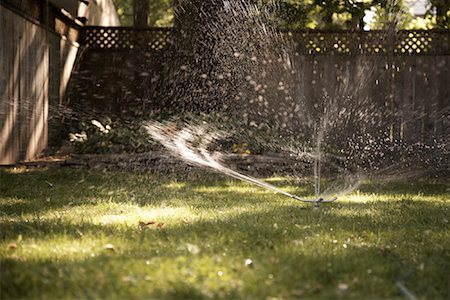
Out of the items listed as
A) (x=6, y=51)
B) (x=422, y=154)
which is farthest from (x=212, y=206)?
(x=422, y=154)

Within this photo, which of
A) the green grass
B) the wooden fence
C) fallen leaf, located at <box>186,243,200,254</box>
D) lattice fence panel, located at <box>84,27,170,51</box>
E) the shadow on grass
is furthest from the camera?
lattice fence panel, located at <box>84,27,170,51</box>

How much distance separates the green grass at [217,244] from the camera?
254 centimetres

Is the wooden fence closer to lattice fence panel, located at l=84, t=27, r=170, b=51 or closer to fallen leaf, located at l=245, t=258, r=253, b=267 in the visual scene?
lattice fence panel, located at l=84, t=27, r=170, b=51

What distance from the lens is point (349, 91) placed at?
10.6 meters

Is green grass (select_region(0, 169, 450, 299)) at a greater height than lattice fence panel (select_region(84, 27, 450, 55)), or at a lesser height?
lesser

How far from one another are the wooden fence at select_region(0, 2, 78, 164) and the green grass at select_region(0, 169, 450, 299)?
6.28 feet

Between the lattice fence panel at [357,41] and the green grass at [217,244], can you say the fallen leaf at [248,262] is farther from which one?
the lattice fence panel at [357,41]

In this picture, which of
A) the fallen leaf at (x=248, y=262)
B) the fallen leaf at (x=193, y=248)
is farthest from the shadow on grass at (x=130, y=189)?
the fallen leaf at (x=248, y=262)

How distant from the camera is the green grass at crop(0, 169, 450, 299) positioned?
→ 254 cm

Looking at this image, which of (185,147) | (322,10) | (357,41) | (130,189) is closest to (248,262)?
(130,189)

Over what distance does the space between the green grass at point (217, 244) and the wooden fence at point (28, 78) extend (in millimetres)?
1913

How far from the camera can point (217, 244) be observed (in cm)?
333

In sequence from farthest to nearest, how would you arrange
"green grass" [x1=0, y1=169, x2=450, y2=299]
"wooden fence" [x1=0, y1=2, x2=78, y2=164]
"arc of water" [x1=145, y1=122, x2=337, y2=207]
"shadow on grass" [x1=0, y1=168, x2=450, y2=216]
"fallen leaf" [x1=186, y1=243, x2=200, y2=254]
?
"arc of water" [x1=145, y1=122, x2=337, y2=207] → "wooden fence" [x1=0, y1=2, x2=78, y2=164] → "shadow on grass" [x1=0, y1=168, x2=450, y2=216] → "fallen leaf" [x1=186, y1=243, x2=200, y2=254] → "green grass" [x1=0, y1=169, x2=450, y2=299]

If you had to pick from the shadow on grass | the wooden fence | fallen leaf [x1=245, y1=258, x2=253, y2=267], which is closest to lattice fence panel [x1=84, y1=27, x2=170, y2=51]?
the wooden fence
